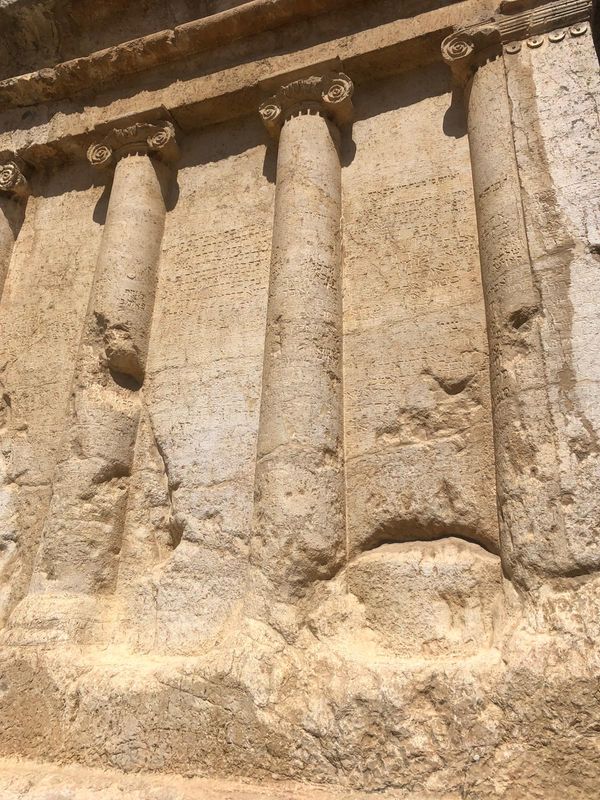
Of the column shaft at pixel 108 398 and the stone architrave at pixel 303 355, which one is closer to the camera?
the stone architrave at pixel 303 355

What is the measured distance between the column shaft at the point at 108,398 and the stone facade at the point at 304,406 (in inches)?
0.9

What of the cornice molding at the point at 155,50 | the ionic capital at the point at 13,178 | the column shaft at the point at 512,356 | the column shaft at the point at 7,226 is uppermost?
the cornice molding at the point at 155,50

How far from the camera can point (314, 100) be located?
536 centimetres

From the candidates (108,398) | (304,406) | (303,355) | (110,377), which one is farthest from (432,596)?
(110,377)

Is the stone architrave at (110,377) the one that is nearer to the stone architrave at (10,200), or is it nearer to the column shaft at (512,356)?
the stone architrave at (10,200)

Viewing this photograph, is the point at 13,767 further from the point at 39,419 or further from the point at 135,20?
the point at 135,20

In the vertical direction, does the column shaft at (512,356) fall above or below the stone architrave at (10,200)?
below

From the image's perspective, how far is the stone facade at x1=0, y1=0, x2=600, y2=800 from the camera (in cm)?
321

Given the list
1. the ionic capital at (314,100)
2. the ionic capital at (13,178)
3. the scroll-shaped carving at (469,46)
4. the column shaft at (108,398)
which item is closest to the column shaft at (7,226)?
the ionic capital at (13,178)

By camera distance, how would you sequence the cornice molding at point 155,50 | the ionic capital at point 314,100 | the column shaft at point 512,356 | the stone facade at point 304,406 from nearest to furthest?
the stone facade at point 304,406 → the column shaft at point 512,356 → the ionic capital at point 314,100 → the cornice molding at point 155,50

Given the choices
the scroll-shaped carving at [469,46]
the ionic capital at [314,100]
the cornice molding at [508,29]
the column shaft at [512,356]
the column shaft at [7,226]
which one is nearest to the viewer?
the column shaft at [512,356]

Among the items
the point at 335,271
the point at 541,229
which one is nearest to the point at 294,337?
the point at 335,271

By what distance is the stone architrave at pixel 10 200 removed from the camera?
6.21 m

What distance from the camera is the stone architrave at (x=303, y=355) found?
377 centimetres
